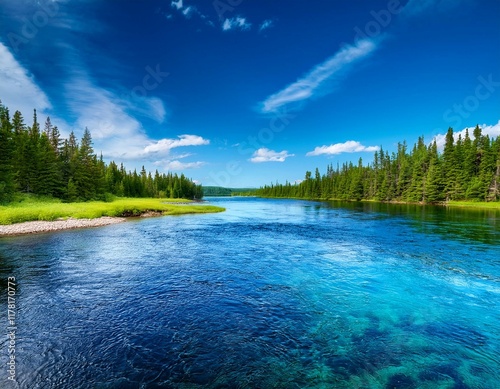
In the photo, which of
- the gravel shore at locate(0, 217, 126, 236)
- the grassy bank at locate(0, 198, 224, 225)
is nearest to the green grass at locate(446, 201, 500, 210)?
the grassy bank at locate(0, 198, 224, 225)

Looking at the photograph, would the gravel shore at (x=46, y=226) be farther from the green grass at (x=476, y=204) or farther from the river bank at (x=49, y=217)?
the green grass at (x=476, y=204)

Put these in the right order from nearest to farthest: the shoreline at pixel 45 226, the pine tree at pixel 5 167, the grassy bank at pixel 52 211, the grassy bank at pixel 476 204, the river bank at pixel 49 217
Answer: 1. the shoreline at pixel 45 226
2. the river bank at pixel 49 217
3. the grassy bank at pixel 52 211
4. the pine tree at pixel 5 167
5. the grassy bank at pixel 476 204

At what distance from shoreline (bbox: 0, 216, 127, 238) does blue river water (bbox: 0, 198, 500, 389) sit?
9940 millimetres

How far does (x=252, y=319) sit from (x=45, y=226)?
33.1 metres

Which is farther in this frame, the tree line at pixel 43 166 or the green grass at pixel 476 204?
the green grass at pixel 476 204

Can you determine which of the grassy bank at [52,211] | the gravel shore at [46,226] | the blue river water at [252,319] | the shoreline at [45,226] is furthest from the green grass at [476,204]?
the gravel shore at [46,226]

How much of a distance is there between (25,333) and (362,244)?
25.5 metres

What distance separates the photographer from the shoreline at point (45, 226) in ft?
96.5

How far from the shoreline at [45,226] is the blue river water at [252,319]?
32.6 feet

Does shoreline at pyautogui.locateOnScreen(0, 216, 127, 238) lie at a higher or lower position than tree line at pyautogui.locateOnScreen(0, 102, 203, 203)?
lower

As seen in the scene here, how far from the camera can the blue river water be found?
7.67 m

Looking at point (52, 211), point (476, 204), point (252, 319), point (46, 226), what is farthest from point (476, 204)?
point (52, 211)

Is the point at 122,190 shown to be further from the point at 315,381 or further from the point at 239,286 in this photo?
the point at 315,381

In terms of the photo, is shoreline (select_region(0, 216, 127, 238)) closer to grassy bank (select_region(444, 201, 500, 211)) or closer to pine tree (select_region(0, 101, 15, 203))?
pine tree (select_region(0, 101, 15, 203))
